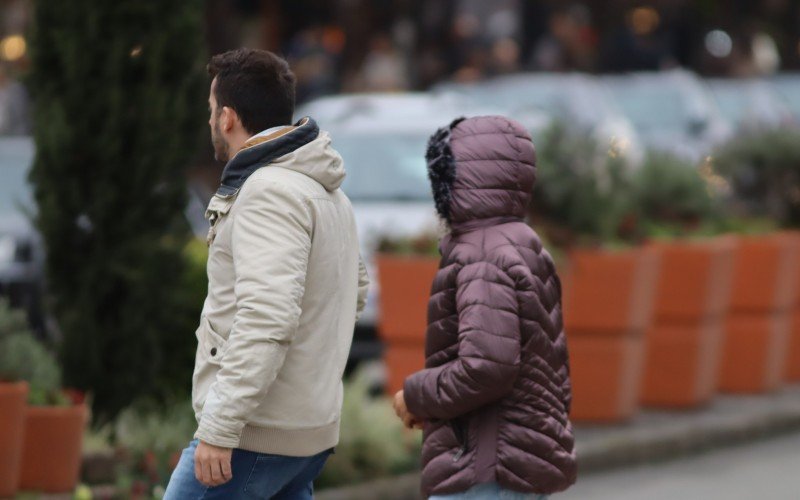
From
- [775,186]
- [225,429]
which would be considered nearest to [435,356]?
[225,429]

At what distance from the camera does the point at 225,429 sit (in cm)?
399

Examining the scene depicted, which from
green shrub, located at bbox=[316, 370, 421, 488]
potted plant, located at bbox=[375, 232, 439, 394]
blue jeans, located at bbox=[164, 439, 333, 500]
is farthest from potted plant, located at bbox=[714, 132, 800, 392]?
blue jeans, located at bbox=[164, 439, 333, 500]

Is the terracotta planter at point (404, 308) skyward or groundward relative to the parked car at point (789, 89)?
skyward

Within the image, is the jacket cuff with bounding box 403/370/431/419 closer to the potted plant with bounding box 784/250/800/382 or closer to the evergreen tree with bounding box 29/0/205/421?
the evergreen tree with bounding box 29/0/205/421

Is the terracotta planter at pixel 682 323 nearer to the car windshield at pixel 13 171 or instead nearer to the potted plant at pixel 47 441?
the car windshield at pixel 13 171

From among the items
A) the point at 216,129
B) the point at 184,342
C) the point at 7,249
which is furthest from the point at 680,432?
the point at 216,129

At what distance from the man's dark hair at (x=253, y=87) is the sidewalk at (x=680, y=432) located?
409cm

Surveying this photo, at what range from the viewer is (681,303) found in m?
10.9

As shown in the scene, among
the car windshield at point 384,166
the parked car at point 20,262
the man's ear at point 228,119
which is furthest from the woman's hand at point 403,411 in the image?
the car windshield at point 384,166

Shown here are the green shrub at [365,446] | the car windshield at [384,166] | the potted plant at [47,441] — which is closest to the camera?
the potted plant at [47,441]

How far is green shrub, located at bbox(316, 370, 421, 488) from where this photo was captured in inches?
313

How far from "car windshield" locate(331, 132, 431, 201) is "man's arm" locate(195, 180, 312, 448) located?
819cm

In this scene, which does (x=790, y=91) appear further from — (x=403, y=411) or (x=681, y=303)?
(x=403, y=411)

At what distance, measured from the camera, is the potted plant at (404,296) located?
943cm
